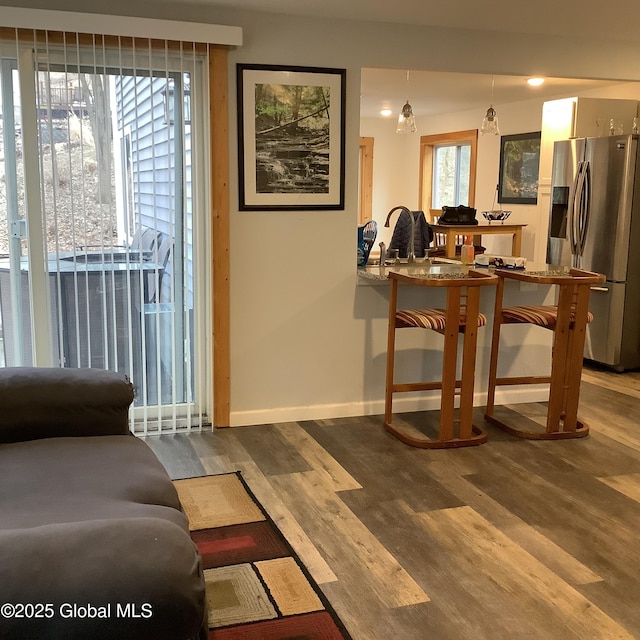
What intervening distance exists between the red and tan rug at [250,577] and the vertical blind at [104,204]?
1013 mm

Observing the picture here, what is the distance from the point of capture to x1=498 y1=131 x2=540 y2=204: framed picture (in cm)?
738

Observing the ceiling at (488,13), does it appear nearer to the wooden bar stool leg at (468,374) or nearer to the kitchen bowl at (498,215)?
the wooden bar stool leg at (468,374)

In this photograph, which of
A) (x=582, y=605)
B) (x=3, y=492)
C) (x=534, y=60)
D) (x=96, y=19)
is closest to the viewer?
(x=3, y=492)

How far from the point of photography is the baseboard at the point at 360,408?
3982 millimetres

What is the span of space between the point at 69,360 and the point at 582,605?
2.53 m

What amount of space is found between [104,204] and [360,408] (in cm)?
178

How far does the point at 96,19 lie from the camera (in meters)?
3.28

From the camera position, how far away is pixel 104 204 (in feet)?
11.4

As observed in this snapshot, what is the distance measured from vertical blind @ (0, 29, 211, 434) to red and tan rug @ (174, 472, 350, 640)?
1013 mm

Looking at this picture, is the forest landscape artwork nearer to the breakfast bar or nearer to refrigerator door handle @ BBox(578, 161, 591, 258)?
the breakfast bar

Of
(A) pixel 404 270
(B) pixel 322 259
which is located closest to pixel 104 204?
(B) pixel 322 259

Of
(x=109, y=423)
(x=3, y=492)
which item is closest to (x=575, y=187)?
(x=109, y=423)


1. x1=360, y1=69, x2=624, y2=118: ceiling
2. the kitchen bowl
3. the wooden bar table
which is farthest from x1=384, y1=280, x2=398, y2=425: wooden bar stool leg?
the kitchen bowl

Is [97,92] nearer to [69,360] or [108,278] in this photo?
[108,278]
